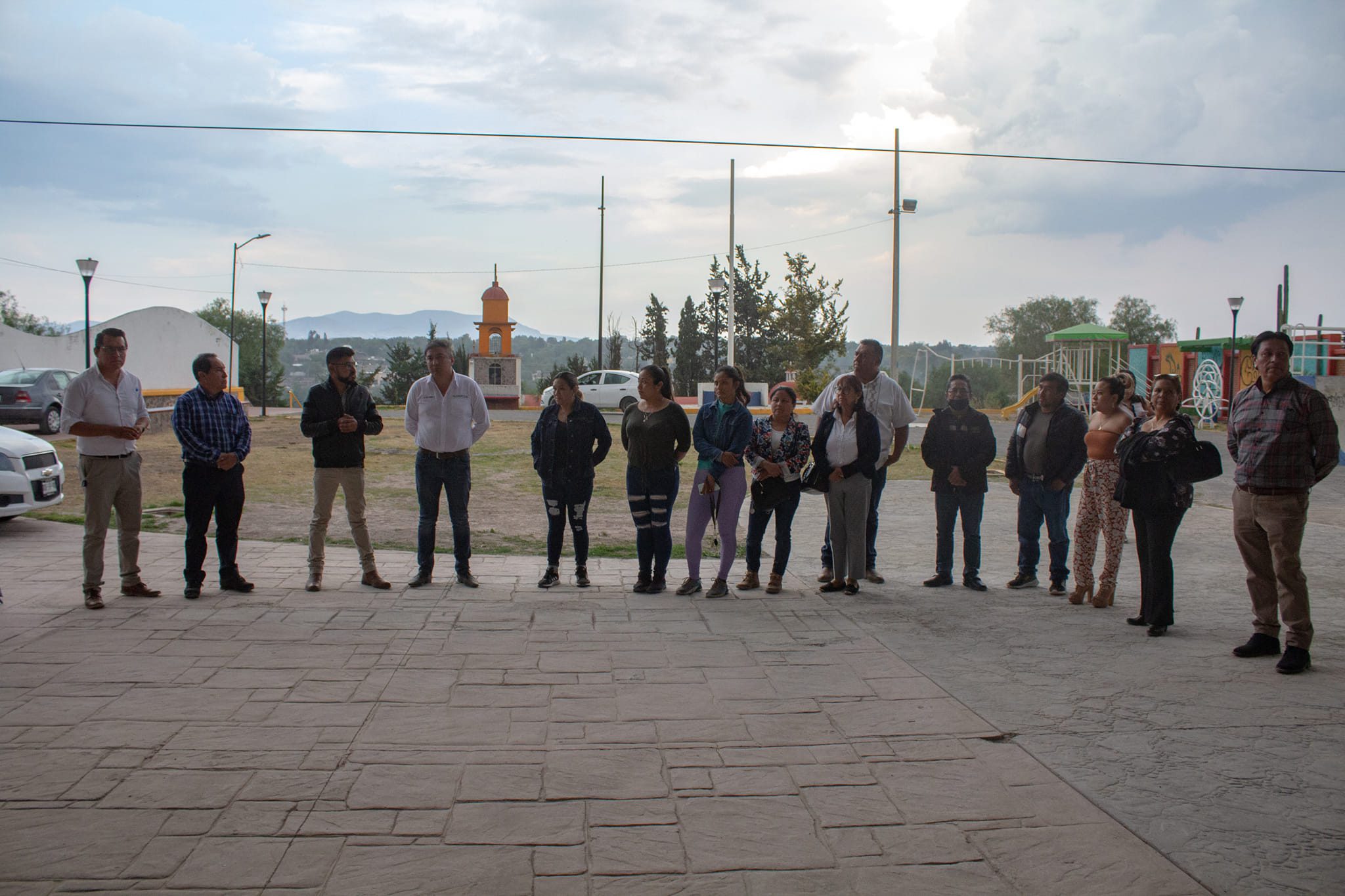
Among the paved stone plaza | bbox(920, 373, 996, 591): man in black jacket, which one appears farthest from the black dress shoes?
bbox(920, 373, 996, 591): man in black jacket

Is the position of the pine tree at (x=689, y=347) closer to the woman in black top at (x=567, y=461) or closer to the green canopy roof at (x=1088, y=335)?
the green canopy roof at (x=1088, y=335)

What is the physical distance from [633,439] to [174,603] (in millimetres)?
3326

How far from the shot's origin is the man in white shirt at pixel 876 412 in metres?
7.79

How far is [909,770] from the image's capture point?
394 centimetres

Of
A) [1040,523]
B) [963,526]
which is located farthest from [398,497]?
[1040,523]

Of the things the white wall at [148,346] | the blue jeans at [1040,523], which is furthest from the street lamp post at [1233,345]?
the white wall at [148,346]

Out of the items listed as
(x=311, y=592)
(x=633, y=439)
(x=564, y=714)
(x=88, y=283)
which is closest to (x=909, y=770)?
(x=564, y=714)

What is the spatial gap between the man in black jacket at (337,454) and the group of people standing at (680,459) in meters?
0.01

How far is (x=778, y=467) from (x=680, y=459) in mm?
738

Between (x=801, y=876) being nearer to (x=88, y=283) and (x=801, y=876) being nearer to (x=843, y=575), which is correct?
(x=843, y=575)

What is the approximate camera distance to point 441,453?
7574 mm

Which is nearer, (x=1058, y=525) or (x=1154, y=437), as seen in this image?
(x=1154, y=437)

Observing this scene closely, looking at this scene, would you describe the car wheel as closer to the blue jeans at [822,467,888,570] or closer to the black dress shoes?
the blue jeans at [822,467,888,570]

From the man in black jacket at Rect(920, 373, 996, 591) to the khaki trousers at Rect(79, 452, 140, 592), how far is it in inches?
227
